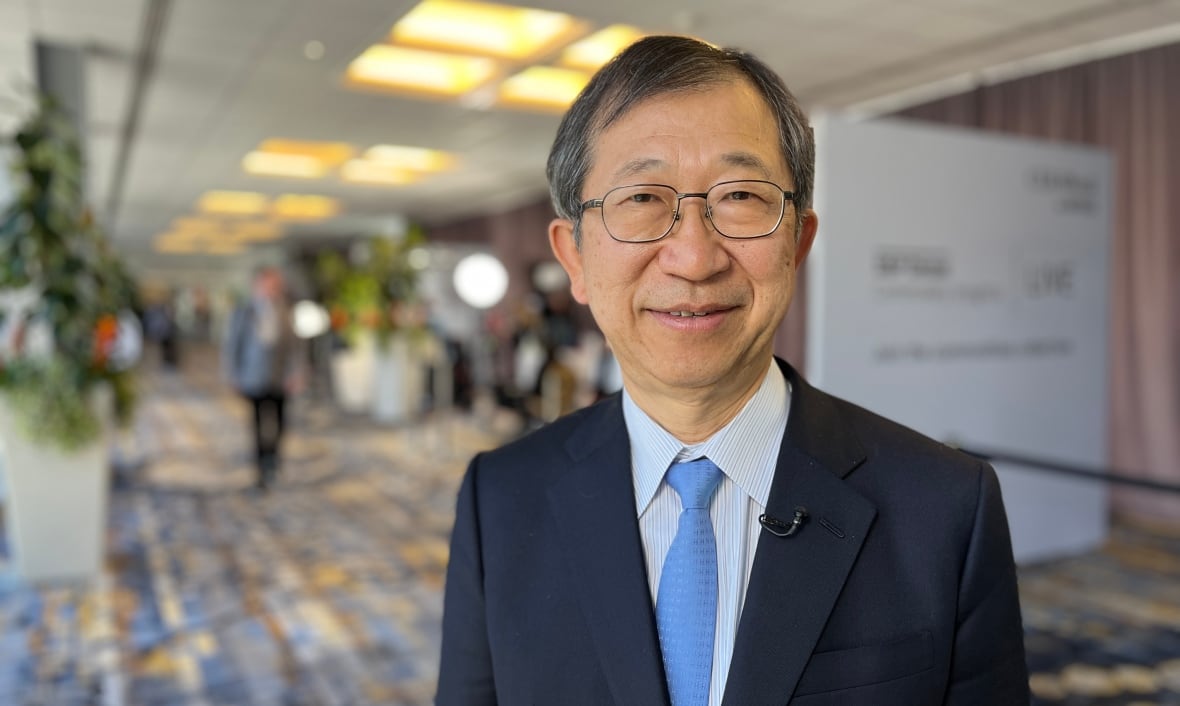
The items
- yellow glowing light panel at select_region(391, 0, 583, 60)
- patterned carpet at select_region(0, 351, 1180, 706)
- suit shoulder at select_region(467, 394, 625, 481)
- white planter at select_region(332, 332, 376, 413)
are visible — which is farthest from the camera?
white planter at select_region(332, 332, 376, 413)

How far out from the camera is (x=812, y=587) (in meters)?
0.95

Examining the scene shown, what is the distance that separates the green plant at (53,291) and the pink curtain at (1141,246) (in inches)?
261

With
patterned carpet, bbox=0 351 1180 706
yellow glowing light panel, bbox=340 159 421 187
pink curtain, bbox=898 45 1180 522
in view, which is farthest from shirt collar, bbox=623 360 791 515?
yellow glowing light panel, bbox=340 159 421 187

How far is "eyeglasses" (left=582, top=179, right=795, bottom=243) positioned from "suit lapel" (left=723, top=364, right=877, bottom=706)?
0.26m

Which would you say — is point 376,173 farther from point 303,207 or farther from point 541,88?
point 541,88

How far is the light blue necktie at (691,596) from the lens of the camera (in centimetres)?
98

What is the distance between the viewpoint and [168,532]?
5738 millimetres

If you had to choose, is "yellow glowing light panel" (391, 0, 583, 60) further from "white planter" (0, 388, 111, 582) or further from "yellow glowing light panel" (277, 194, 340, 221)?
"yellow glowing light panel" (277, 194, 340, 221)

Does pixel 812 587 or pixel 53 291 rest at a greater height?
pixel 53 291

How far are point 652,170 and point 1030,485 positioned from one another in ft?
15.3

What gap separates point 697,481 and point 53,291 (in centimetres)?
461

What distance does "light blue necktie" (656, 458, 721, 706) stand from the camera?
98 centimetres

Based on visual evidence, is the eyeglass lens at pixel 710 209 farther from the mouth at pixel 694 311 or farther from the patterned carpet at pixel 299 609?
the patterned carpet at pixel 299 609

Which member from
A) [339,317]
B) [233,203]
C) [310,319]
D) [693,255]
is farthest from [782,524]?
[233,203]
